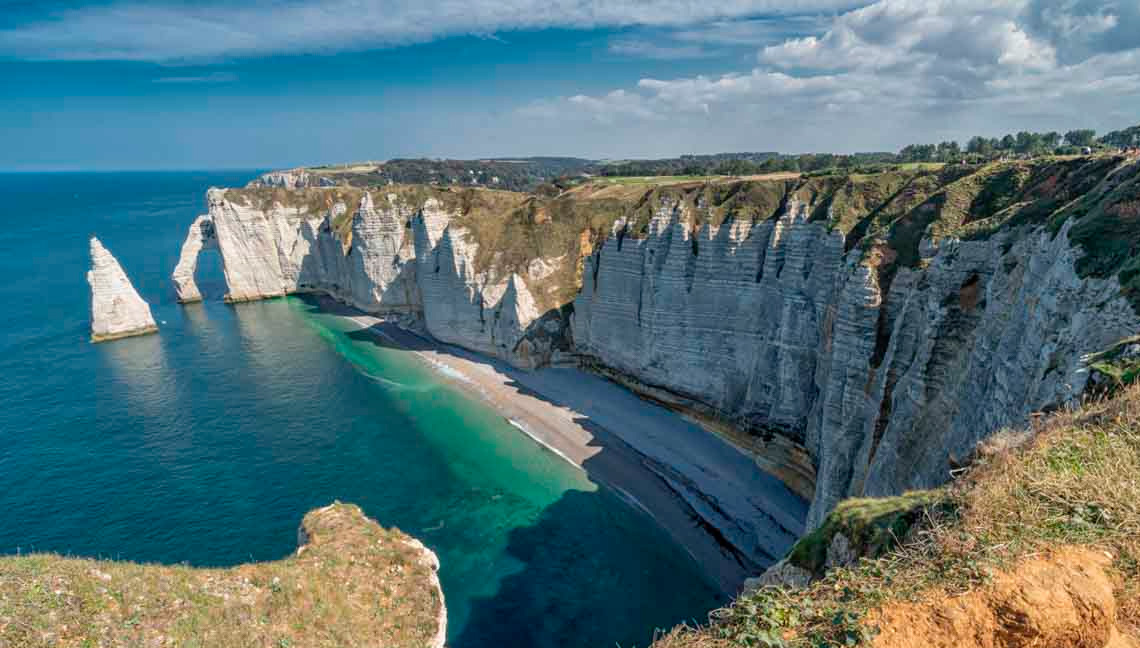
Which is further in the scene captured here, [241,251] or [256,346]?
[241,251]

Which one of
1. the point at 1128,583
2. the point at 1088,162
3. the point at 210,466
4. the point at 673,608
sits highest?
the point at 1088,162

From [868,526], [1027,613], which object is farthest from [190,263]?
[1027,613]

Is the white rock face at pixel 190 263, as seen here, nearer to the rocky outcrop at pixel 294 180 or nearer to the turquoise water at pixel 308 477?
the turquoise water at pixel 308 477

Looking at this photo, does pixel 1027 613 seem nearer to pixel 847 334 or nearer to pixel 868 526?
pixel 868 526

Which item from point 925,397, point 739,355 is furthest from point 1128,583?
point 739,355

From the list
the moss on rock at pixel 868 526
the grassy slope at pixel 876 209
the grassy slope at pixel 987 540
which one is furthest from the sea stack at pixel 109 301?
the grassy slope at pixel 987 540

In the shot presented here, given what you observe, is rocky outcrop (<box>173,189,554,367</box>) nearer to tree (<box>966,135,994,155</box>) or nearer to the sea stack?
the sea stack

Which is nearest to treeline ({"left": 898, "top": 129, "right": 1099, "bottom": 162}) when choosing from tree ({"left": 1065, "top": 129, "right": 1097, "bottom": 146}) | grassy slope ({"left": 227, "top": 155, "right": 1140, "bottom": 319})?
tree ({"left": 1065, "top": 129, "right": 1097, "bottom": 146})

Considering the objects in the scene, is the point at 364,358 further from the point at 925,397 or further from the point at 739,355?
the point at 925,397
